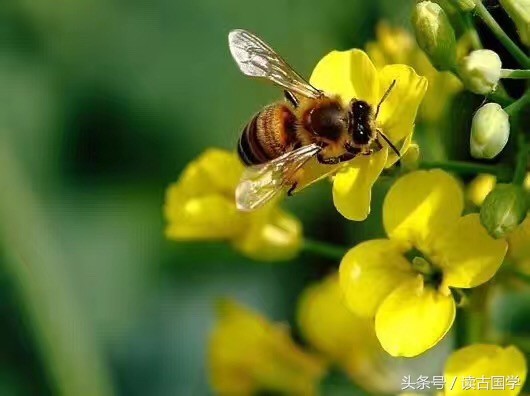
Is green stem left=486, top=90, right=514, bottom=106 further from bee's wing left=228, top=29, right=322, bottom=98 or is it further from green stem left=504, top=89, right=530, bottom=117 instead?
bee's wing left=228, top=29, right=322, bottom=98

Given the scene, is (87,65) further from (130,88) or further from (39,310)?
(39,310)

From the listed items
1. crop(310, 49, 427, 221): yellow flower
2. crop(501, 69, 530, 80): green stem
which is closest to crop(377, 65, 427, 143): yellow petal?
crop(310, 49, 427, 221): yellow flower

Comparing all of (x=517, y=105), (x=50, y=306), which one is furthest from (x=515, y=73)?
(x=50, y=306)

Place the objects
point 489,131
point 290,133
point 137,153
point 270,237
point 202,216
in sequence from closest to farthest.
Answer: point 489,131
point 290,133
point 202,216
point 270,237
point 137,153

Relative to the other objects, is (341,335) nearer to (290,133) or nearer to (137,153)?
(290,133)

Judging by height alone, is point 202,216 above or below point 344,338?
above

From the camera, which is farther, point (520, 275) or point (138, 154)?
point (138, 154)

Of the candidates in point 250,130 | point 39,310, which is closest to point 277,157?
point 250,130

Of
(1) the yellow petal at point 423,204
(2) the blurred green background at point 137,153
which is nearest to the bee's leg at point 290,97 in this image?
(1) the yellow petal at point 423,204
